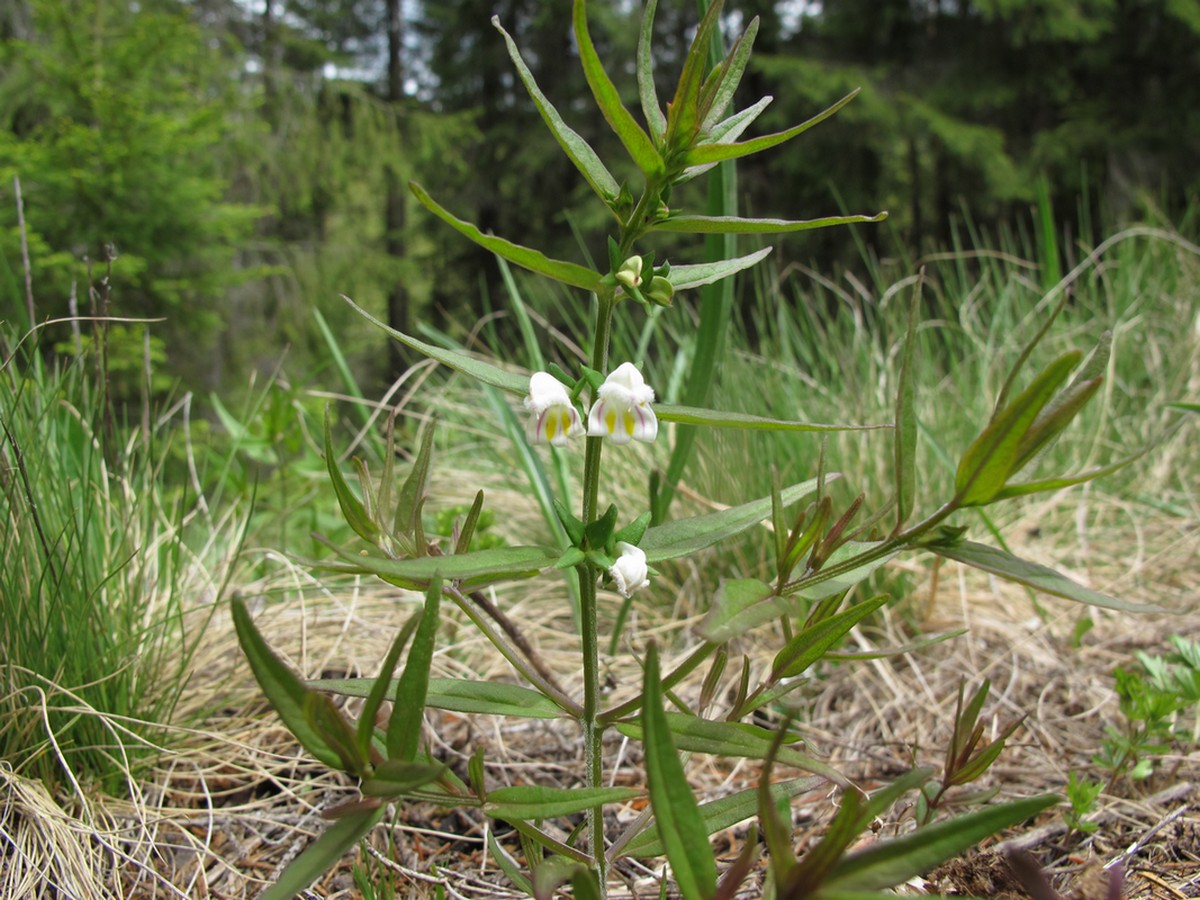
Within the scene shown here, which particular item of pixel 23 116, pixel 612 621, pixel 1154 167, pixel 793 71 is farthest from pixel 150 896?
pixel 1154 167

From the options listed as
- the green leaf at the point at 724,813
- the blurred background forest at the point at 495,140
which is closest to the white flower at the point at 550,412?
the green leaf at the point at 724,813

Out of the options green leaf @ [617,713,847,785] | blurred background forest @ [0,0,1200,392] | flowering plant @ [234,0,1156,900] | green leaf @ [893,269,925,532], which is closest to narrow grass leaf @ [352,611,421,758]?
flowering plant @ [234,0,1156,900]

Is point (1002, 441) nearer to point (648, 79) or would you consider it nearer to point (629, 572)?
point (629, 572)

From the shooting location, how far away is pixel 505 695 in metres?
0.70

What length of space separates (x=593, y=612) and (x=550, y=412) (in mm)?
173

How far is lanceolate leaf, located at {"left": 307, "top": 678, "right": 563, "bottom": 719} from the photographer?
0.67 metres

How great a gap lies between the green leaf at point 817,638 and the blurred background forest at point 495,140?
4657mm

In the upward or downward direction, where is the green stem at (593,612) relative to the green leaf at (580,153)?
downward

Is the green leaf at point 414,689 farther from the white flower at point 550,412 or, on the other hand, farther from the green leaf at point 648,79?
the green leaf at point 648,79

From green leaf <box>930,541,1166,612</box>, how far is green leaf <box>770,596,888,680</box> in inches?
2.8

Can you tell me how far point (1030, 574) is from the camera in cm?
59

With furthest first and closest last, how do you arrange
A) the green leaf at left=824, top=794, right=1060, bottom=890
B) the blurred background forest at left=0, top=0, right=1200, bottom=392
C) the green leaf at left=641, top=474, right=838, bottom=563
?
1. the blurred background forest at left=0, top=0, right=1200, bottom=392
2. the green leaf at left=641, top=474, right=838, bottom=563
3. the green leaf at left=824, top=794, right=1060, bottom=890

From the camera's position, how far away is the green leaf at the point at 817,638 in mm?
646

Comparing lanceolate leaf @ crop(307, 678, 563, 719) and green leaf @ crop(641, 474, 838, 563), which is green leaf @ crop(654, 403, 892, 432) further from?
lanceolate leaf @ crop(307, 678, 563, 719)
